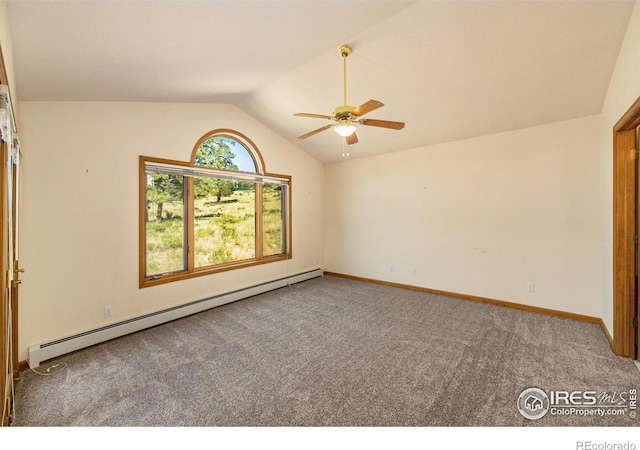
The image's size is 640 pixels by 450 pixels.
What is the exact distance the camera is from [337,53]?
2.87 m

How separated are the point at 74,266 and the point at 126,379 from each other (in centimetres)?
138

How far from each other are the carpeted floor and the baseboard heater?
9cm

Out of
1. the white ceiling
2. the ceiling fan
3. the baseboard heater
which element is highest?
the white ceiling

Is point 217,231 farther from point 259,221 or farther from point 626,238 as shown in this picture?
point 626,238

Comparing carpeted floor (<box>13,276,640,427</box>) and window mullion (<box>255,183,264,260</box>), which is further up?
window mullion (<box>255,183,264,260</box>)

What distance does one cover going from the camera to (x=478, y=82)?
3.01m

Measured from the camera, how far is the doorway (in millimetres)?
2504

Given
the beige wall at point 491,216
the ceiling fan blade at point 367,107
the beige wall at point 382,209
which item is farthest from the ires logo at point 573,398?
the ceiling fan blade at point 367,107

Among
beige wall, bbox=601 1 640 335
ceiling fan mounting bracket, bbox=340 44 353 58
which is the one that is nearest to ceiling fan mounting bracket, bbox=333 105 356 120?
ceiling fan mounting bracket, bbox=340 44 353 58

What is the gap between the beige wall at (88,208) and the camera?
2570mm

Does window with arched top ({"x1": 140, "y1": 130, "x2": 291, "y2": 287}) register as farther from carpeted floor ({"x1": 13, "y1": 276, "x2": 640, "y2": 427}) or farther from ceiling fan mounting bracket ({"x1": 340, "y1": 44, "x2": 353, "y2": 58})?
ceiling fan mounting bracket ({"x1": 340, "y1": 44, "x2": 353, "y2": 58})

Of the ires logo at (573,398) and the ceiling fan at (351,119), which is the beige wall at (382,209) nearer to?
the ires logo at (573,398)
